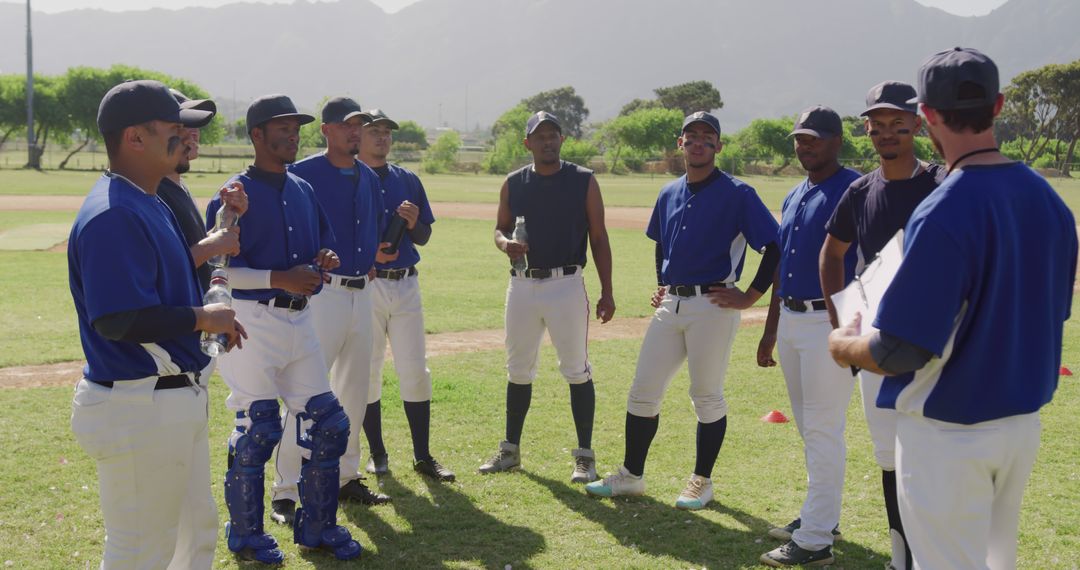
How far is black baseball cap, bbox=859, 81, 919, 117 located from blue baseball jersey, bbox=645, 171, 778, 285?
1.39 metres

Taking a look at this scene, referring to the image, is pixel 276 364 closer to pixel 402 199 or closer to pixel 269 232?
pixel 269 232

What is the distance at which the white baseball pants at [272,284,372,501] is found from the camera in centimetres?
629

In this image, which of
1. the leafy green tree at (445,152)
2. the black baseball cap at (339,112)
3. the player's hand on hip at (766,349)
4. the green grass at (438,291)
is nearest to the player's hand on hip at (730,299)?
the player's hand on hip at (766,349)

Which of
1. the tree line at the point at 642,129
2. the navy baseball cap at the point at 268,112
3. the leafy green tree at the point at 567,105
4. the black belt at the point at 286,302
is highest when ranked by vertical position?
the leafy green tree at the point at 567,105

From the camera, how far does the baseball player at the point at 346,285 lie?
6418 mm

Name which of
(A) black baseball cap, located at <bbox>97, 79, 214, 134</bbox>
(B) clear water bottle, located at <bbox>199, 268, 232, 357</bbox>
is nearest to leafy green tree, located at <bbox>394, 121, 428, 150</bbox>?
(B) clear water bottle, located at <bbox>199, 268, 232, 357</bbox>

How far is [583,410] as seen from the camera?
7406 millimetres

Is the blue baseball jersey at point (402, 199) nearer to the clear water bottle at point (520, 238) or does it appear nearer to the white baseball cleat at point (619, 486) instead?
the clear water bottle at point (520, 238)

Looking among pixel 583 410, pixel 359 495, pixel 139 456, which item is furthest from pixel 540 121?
pixel 139 456

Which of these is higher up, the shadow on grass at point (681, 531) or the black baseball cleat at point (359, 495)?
the shadow on grass at point (681, 531)

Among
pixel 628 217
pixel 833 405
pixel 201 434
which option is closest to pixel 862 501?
pixel 833 405

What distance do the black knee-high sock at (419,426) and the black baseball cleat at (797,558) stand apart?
288 cm

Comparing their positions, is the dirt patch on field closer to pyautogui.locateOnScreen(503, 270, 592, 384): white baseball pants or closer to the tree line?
pyautogui.locateOnScreen(503, 270, 592, 384): white baseball pants

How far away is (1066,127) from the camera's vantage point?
79938 millimetres
